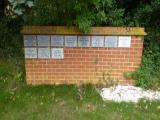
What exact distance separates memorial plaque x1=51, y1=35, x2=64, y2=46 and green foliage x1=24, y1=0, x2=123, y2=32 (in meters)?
0.24

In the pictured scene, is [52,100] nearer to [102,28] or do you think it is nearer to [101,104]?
[101,104]

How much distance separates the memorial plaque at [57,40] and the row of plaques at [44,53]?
9cm

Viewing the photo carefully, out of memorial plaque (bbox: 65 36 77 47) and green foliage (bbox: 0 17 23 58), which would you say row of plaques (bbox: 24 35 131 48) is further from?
green foliage (bbox: 0 17 23 58)

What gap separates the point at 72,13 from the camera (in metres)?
5.34

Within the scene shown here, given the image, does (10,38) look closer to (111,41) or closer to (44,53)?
(44,53)

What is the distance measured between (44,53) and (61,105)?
0.93m

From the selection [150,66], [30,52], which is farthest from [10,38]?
[150,66]

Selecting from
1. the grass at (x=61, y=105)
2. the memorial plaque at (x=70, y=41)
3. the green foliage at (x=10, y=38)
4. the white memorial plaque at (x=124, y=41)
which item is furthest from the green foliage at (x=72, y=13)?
the green foliage at (x=10, y=38)

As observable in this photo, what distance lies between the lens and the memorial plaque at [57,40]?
5.47 metres

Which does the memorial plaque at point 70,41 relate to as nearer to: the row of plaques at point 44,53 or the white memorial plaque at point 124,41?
the row of plaques at point 44,53

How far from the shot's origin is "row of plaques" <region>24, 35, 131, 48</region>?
5.48 m

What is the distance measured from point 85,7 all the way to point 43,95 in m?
1.43

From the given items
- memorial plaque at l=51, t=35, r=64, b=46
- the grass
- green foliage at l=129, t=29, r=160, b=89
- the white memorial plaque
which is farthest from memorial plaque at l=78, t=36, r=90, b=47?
green foliage at l=129, t=29, r=160, b=89

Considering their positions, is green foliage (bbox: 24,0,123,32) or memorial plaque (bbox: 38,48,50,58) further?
memorial plaque (bbox: 38,48,50,58)
